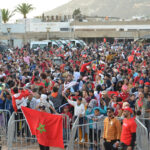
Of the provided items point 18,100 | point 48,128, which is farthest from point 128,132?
point 18,100

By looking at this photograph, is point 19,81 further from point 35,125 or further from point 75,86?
point 35,125

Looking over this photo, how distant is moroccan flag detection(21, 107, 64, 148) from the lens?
973cm

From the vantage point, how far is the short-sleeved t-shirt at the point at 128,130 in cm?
888

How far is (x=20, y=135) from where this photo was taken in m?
11.0

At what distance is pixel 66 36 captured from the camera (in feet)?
198

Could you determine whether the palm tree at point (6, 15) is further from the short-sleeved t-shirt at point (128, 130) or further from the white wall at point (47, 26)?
the short-sleeved t-shirt at point (128, 130)

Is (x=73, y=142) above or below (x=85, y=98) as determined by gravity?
below

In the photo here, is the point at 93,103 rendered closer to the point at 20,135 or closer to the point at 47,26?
the point at 20,135

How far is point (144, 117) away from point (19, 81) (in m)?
6.00

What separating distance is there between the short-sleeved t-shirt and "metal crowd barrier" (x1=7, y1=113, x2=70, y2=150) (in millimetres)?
1747

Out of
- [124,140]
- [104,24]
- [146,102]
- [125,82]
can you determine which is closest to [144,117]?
[146,102]

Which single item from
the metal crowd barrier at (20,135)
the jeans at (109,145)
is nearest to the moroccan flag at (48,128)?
the metal crowd barrier at (20,135)

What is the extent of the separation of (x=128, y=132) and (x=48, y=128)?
1.95 meters

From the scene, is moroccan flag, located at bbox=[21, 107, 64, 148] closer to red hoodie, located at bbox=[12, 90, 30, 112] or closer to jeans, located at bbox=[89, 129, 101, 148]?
jeans, located at bbox=[89, 129, 101, 148]
